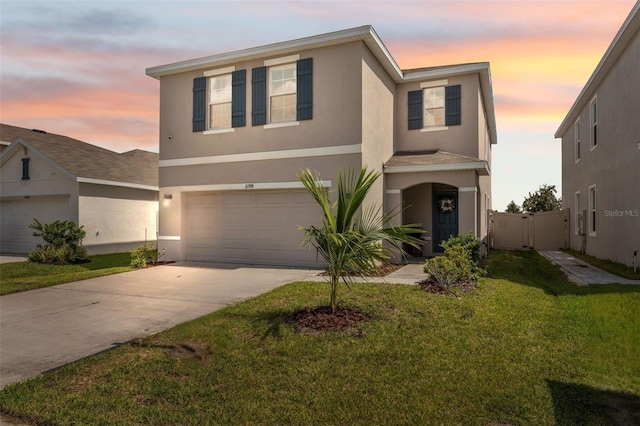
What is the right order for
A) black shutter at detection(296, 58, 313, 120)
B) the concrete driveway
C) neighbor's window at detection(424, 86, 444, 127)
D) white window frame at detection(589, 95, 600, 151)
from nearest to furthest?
the concrete driveway
black shutter at detection(296, 58, 313, 120)
neighbor's window at detection(424, 86, 444, 127)
white window frame at detection(589, 95, 600, 151)

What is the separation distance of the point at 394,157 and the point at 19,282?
39.1 ft

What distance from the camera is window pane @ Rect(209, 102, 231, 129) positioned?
14.5m

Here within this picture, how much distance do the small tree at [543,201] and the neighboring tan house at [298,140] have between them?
26326 millimetres

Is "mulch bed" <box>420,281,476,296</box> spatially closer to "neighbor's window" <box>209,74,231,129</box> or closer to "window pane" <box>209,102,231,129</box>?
"neighbor's window" <box>209,74,231,129</box>

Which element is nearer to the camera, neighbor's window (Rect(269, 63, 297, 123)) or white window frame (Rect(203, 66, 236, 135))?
neighbor's window (Rect(269, 63, 297, 123))

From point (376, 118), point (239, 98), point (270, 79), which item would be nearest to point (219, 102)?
point (239, 98)

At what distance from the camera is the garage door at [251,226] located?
13.2 meters

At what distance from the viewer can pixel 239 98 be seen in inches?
547

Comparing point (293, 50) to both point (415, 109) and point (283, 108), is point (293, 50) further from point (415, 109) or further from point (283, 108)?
point (415, 109)

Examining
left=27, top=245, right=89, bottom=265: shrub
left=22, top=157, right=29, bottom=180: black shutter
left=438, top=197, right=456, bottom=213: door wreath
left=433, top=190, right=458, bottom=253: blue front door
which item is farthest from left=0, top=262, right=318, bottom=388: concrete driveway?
left=22, top=157, right=29, bottom=180: black shutter

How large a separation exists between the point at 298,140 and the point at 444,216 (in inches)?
259

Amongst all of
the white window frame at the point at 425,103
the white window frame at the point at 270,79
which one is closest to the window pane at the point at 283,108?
the white window frame at the point at 270,79

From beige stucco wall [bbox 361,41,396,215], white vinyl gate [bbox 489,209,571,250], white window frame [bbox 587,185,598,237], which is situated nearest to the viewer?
beige stucco wall [bbox 361,41,396,215]

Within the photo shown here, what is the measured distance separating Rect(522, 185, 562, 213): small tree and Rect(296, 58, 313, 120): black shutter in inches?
1263
